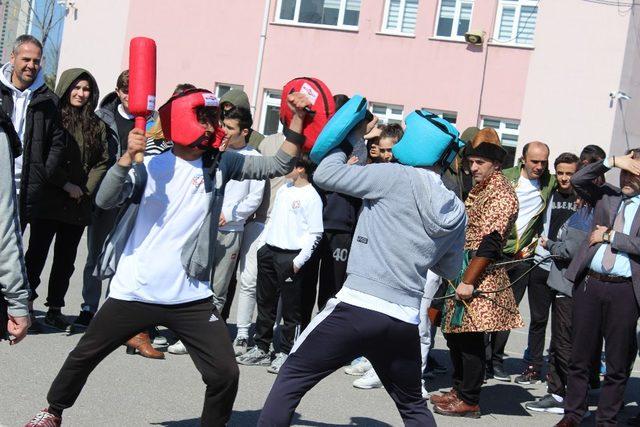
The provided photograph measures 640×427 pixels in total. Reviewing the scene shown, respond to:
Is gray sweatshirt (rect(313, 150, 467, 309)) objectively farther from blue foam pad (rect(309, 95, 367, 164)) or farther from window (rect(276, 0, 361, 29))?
window (rect(276, 0, 361, 29))

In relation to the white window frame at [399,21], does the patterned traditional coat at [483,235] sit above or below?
below

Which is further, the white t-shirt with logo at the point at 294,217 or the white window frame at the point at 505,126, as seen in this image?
the white window frame at the point at 505,126

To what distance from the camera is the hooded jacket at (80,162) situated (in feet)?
30.9

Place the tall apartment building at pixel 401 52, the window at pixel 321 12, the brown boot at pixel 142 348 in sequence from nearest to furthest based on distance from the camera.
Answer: the brown boot at pixel 142 348
the tall apartment building at pixel 401 52
the window at pixel 321 12

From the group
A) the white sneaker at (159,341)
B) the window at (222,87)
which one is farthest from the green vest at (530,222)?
the window at (222,87)

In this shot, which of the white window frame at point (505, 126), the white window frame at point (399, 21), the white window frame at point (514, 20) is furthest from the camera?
the white window frame at point (399, 21)

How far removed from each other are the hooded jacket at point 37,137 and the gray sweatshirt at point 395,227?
10.2 feet

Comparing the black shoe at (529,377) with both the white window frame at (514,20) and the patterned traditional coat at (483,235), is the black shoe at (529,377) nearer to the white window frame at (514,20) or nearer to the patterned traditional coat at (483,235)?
the patterned traditional coat at (483,235)

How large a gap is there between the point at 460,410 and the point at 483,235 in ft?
4.39

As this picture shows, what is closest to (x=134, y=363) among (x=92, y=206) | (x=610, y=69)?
(x=92, y=206)

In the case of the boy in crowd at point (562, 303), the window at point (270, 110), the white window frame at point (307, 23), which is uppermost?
the white window frame at point (307, 23)

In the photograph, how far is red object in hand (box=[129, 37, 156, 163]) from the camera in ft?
18.6

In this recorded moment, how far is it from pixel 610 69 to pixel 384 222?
19.3 meters

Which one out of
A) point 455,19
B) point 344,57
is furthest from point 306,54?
point 455,19
